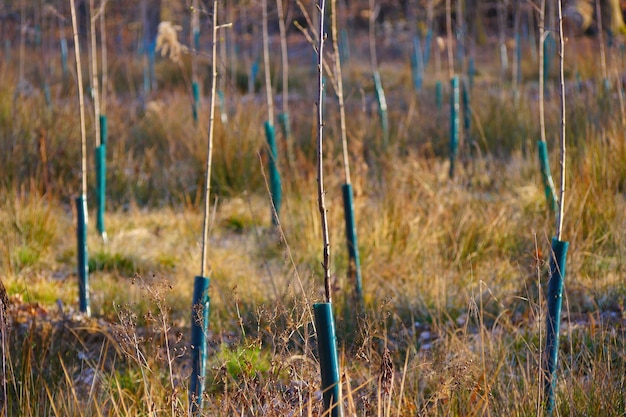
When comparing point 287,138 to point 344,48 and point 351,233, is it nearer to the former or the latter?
point 351,233

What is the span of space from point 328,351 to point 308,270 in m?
2.01

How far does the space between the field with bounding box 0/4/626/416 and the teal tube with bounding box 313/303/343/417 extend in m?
0.04

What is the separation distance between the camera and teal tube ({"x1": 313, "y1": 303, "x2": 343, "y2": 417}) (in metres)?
1.86

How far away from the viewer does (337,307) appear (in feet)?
10.9

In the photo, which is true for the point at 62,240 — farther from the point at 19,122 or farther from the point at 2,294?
the point at 2,294

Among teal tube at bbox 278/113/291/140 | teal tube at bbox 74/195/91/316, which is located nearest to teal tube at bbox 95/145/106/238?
teal tube at bbox 74/195/91/316

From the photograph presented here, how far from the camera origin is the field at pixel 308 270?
2273mm

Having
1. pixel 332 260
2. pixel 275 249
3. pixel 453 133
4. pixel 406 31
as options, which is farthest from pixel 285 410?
pixel 406 31

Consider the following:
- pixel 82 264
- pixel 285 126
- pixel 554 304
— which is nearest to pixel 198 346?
pixel 554 304

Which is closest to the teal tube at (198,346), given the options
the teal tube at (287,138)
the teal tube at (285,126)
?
the teal tube at (287,138)

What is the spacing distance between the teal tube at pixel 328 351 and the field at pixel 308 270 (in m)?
0.04

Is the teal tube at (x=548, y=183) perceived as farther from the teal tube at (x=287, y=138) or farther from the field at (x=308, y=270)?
the teal tube at (x=287, y=138)

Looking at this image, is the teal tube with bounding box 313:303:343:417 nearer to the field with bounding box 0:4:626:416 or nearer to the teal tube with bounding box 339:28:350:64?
the field with bounding box 0:4:626:416

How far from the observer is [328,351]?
1.87 metres
